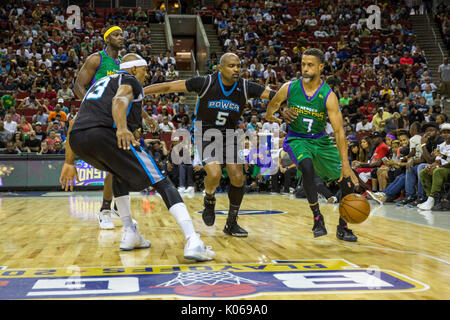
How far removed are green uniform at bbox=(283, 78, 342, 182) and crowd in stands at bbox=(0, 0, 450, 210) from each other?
4334 mm

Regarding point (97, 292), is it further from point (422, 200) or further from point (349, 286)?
point (422, 200)

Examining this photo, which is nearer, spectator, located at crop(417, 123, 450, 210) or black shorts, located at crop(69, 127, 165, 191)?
black shorts, located at crop(69, 127, 165, 191)

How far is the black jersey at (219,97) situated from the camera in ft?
17.9

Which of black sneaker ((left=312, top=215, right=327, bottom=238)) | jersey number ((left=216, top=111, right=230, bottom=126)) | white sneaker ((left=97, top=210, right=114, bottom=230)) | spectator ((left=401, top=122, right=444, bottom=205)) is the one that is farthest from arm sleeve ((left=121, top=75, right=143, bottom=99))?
spectator ((left=401, top=122, right=444, bottom=205))

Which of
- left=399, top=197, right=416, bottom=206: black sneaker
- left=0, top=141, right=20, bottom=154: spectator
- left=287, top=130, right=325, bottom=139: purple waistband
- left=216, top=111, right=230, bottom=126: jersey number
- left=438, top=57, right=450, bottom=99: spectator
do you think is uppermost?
left=438, top=57, right=450, bottom=99: spectator

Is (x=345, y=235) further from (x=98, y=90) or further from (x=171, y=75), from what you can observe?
(x=171, y=75)

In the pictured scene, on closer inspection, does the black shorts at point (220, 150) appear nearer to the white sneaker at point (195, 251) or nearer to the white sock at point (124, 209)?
the white sock at point (124, 209)

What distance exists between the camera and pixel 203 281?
127 inches

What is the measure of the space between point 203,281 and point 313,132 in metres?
2.45

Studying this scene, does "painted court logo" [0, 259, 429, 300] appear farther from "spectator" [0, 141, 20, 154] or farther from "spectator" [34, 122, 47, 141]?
"spectator" [34, 122, 47, 141]

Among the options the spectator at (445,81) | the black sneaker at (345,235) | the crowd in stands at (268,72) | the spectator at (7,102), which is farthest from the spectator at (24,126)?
the spectator at (445,81)

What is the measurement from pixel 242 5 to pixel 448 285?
2403 cm

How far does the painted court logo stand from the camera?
115 inches
